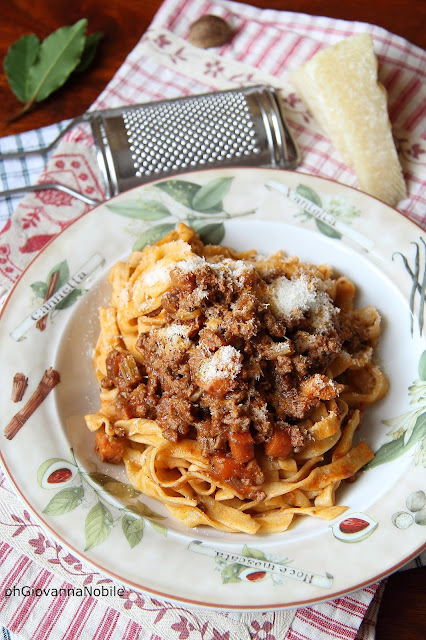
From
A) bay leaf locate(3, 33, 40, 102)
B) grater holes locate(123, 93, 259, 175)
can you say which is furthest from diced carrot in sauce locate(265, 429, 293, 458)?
bay leaf locate(3, 33, 40, 102)

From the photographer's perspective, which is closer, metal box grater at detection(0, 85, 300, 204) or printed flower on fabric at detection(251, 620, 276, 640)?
printed flower on fabric at detection(251, 620, 276, 640)

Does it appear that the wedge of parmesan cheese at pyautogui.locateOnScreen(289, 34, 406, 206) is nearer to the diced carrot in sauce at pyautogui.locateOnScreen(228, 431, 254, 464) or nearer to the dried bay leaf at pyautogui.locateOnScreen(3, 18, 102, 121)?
the dried bay leaf at pyautogui.locateOnScreen(3, 18, 102, 121)

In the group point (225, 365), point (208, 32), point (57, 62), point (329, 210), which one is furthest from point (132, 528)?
point (208, 32)

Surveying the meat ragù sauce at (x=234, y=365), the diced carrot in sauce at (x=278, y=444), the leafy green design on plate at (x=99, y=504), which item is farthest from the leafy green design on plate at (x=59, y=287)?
the diced carrot in sauce at (x=278, y=444)

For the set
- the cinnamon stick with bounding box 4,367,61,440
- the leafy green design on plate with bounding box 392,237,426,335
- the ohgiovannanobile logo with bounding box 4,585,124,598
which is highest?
the leafy green design on plate with bounding box 392,237,426,335

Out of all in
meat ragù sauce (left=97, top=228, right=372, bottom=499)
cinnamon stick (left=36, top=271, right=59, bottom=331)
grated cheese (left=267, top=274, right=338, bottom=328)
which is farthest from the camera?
cinnamon stick (left=36, top=271, right=59, bottom=331)

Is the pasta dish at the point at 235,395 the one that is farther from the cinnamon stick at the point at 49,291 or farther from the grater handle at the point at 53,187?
the grater handle at the point at 53,187

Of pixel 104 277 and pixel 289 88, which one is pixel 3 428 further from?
pixel 289 88
